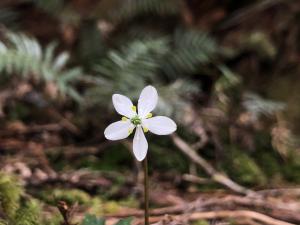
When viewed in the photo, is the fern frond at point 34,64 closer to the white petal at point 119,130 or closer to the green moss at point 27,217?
the green moss at point 27,217

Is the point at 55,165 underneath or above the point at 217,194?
above

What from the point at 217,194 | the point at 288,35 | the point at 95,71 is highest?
the point at 288,35

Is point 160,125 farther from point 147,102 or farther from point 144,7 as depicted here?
point 144,7

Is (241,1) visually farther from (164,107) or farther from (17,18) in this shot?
(17,18)

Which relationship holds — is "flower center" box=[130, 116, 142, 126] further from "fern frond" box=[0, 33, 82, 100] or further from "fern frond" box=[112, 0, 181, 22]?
"fern frond" box=[112, 0, 181, 22]

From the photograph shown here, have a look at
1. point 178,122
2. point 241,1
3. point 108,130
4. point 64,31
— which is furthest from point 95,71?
point 108,130

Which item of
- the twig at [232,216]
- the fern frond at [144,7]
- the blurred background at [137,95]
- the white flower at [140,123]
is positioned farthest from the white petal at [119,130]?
the fern frond at [144,7]
